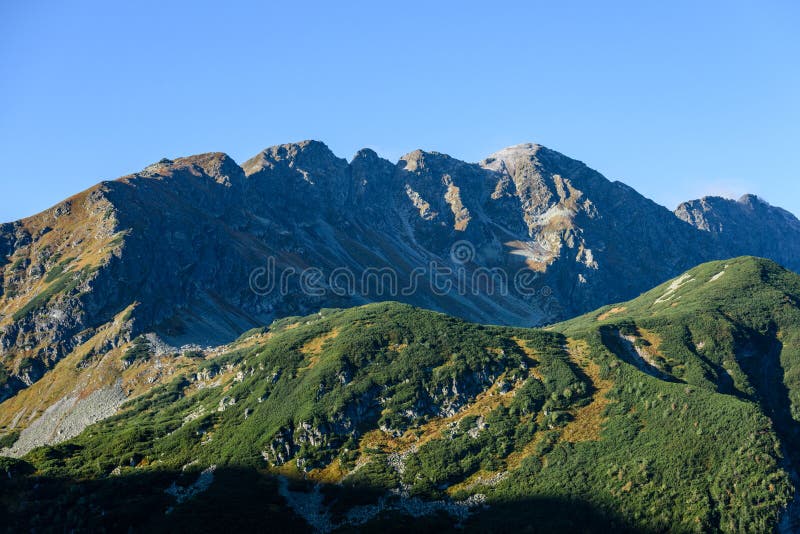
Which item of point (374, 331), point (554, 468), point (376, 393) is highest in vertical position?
point (374, 331)

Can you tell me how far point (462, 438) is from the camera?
140250mm

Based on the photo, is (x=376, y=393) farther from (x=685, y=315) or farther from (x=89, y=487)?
(x=685, y=315)

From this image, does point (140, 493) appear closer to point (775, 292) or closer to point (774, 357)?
point (774, 357)

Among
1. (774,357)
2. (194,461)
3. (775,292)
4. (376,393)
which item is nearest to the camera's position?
(194,461)

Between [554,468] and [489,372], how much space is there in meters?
37.1

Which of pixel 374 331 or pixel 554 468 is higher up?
pixel 374 331

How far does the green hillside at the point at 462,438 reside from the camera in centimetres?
11375

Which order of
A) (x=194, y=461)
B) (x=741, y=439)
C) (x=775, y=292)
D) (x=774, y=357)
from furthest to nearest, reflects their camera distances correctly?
(x=775, y=292), (x=774, y=357), (x=194, y=461), (x=741, y=439)

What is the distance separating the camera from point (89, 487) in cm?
12362

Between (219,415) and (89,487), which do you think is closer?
(89,487)

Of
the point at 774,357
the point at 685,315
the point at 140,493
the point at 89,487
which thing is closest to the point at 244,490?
the point at 140,493

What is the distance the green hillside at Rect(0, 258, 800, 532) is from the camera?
114 metres

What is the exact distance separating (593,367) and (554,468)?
134 ft

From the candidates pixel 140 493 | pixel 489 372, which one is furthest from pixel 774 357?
pixel 140 493
